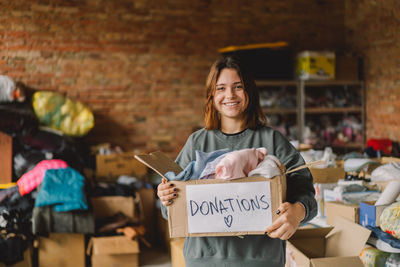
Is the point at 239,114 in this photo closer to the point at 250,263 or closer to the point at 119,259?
the point at 250,263

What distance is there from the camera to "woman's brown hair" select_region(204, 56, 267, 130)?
4.88ft

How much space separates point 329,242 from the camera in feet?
7.18

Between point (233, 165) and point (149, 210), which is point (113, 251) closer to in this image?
point (149, 210)

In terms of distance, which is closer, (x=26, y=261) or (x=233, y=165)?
(x=233, y=165)

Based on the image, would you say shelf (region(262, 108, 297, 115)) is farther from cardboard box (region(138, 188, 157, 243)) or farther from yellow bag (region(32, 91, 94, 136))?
yellow bag (region(32, 91, 94, 136))

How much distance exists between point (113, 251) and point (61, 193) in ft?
2.16

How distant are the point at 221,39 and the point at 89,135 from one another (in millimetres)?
1902

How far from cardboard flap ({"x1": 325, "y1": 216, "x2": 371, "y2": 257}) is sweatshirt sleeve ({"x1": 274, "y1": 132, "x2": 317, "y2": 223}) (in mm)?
687

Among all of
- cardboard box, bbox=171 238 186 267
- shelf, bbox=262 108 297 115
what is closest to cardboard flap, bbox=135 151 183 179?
cardboard box, bbox=171 238 186 267

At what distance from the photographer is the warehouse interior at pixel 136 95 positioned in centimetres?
376

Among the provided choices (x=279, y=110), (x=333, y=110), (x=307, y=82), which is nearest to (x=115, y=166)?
(x=279, y=110)

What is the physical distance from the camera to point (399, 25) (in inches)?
176

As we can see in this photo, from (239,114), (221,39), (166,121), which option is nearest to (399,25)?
(221,39)

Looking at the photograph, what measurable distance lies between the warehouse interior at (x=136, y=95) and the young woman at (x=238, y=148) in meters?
2.25
